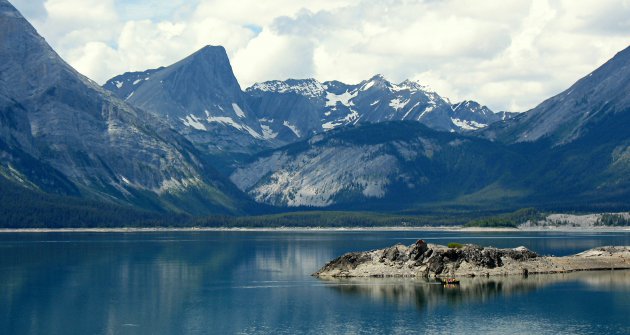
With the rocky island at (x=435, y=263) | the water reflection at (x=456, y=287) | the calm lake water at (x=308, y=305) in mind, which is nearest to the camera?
the calm lake water at (x=308, y=305)

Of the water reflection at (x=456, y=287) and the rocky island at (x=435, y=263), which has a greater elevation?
the rocky island at (x=435, y=263)

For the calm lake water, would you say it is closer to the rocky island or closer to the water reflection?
the water reflection

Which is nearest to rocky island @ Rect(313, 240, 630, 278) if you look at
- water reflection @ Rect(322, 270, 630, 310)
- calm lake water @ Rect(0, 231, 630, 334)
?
water reflection @ Rect(322, 270, 630, 310)

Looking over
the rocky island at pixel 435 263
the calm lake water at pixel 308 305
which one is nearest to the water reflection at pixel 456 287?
the calm lake water at pixel 308 305

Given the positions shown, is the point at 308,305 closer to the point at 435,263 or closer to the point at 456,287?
the point at 456,287

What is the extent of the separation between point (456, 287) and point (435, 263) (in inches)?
729

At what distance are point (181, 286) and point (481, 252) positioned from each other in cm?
5406

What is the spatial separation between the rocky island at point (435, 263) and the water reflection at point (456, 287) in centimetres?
405

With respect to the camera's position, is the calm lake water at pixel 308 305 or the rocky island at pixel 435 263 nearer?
the calm lake water at pixel 308 305

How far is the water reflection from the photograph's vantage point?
481 feet

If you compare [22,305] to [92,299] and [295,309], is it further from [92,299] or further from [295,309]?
[295,309]

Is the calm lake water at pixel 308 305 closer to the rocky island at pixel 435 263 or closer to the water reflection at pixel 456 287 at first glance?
the water reflection at pixel 456 287

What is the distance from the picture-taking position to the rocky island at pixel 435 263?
178 metres

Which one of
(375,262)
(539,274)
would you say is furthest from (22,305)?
(539,274)
